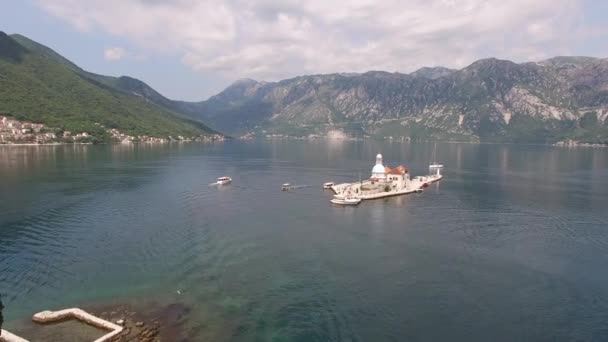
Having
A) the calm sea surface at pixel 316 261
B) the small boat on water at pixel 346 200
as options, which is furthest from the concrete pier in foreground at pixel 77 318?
the small boat on water at pixel 346 200

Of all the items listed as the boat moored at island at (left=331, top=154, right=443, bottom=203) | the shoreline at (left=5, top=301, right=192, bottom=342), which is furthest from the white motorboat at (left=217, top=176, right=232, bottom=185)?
the shoreline at (left=5, top=301, right=192, bottom=342)

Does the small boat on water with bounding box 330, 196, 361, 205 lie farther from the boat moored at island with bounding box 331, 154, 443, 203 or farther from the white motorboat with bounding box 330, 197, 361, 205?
the boat moored at island with bounding box 331, 154, 443, 203

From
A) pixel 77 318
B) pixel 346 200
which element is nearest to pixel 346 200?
pixel 346 200

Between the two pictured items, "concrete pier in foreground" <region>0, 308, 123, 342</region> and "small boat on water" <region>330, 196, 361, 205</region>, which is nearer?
"concrete pier in foreground" <region>0, 308, 123, 342</region>

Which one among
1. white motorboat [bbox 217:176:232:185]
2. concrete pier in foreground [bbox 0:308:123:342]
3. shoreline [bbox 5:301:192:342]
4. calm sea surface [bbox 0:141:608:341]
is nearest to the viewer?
shoreline [bbox 5:301:192:342]

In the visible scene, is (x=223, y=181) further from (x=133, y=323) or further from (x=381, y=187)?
(x=133, y=323)

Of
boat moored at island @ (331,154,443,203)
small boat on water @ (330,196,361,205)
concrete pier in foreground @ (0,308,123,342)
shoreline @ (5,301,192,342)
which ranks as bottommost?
shoreline @ (5,301,192,342)

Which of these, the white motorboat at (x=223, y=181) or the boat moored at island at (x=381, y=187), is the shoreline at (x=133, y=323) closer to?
the boat moored at island at (x=381, y=187)

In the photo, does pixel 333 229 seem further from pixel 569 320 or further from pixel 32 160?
pixel 32 160
